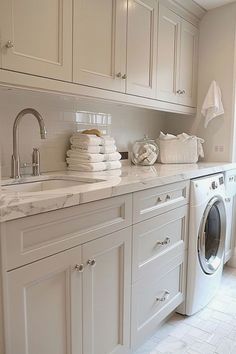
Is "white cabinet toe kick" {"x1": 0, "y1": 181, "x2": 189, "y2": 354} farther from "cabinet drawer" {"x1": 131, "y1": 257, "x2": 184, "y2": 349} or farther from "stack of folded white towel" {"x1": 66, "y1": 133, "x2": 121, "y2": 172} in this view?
"stack of folded white towel" {"x1": 66, "y1": 133, "x2": 121, "y2": 172}

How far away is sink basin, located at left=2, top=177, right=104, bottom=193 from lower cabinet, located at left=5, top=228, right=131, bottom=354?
38 cm

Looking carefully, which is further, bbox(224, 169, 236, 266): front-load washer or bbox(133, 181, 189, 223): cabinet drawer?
bbox(224, 169, 236, 266): front-load washer

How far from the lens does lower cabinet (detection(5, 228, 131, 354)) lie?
3.13 ft

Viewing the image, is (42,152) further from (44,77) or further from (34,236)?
(34,236)

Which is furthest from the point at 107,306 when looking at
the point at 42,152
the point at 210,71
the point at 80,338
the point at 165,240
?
the point at 210,71

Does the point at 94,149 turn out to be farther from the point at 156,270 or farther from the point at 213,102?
the point at 213,102

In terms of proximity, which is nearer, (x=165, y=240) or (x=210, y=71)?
(x=165, y=240)

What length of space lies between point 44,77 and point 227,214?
1872mm

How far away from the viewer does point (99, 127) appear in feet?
7.16

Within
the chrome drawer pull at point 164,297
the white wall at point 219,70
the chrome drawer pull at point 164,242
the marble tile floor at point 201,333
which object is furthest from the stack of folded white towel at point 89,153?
the white wall at point 219,70

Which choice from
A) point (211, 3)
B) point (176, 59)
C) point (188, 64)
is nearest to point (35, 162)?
point (176, 59)

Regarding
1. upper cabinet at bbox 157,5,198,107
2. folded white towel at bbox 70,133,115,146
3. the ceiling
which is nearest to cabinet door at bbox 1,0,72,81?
folded white towel at bbox 70,133,115,146

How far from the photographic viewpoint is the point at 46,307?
1.04m

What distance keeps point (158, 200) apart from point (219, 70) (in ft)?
5.28
